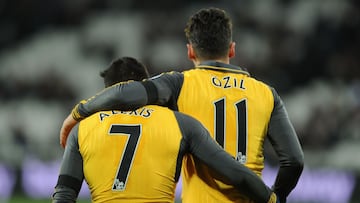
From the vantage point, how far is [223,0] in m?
15.2

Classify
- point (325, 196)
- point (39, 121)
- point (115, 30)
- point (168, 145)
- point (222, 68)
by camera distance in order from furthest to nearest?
1. point (115, 30)
2. point (39, 121)
3. point (325, 196)
4. point (222, 68)
5. point (168, 145)

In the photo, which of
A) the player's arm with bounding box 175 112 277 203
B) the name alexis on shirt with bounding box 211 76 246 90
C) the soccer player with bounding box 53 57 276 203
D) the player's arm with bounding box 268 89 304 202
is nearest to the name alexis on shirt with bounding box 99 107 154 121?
the soccer player with bounding box 53 57 276 203

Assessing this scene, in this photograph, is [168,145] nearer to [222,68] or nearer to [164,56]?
Answer: [222,68]

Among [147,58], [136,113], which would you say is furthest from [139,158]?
Result: [147,58]

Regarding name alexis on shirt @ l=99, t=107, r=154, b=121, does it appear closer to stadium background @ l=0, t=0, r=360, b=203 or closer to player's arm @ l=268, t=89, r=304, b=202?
player's arm @ l=268, t=89, r=304, b=202

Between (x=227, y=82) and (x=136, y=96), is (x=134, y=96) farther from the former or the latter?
(x=227, y=82)

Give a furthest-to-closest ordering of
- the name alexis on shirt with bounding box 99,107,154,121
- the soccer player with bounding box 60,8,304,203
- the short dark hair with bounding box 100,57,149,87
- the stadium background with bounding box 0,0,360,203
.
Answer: the stadium background with bounding box 0,0,360,203 < the short dark hair with bounding box 100,57,149,87 < the soccer player with bounding box 60,8,304,203 < the name alexis on shirt with bounding box 99,107,154,121

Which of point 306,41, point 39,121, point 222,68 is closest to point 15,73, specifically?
point 39,121

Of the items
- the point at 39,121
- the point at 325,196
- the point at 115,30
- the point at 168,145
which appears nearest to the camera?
the point at 168,145

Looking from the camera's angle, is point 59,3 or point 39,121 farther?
point 59,3

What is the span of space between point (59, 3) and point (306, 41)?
438 cm

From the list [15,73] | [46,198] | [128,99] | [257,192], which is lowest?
[46,198]

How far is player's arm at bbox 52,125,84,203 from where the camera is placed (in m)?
3.90

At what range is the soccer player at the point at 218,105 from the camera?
4137mm
